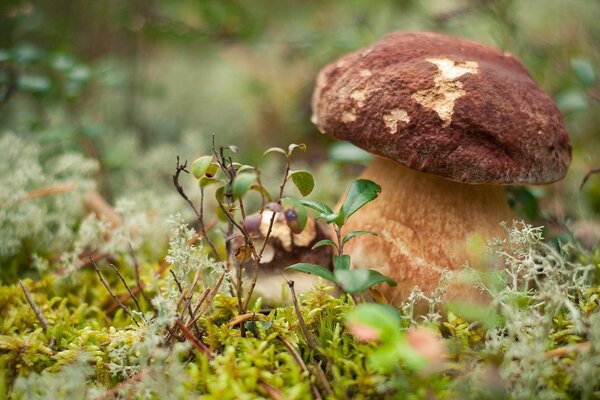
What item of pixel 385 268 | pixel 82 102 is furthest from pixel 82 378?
pixel 82 102

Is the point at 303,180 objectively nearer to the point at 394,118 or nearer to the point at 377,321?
the point at 394,118

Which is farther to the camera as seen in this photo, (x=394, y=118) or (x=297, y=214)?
(x=394, y=118)

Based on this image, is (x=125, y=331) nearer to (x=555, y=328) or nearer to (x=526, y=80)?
(x=555, y=328)

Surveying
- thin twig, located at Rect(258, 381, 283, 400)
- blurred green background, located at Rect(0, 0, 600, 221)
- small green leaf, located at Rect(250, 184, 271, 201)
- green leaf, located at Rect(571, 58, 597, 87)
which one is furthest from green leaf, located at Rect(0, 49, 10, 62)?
green leaf, located at Rect(571, 58, 597, 87)

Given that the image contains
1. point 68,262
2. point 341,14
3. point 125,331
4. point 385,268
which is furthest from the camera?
point 341,14

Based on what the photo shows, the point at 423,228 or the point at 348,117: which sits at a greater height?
the point at 348,117

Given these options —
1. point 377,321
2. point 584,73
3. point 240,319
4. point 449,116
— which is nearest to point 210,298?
point 240,319
